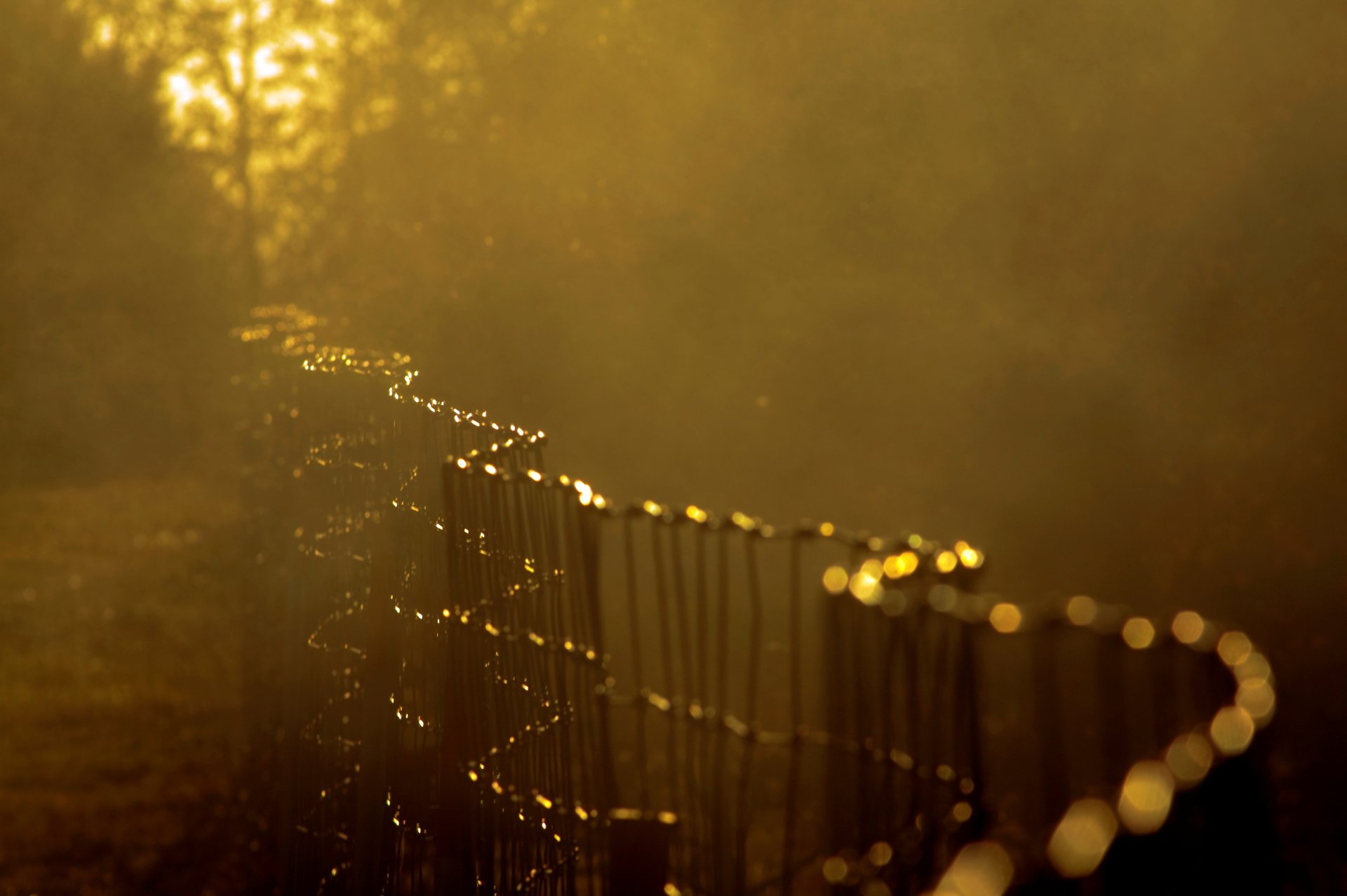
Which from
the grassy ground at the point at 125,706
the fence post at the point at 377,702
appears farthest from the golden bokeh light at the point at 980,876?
the grassy ground at the point at 125,706

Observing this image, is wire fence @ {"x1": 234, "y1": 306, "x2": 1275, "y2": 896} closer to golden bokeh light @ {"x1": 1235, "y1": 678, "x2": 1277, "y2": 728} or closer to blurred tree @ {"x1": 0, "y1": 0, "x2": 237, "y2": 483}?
golden bokeh light @ {"x1": 1235, "y1": 678, "x2": 1277, "y2": 728}

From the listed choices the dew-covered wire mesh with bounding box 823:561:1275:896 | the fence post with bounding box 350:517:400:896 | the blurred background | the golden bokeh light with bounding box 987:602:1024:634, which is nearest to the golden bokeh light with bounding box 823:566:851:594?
the dew-covered wire mesh with bounding box 823:561:1275:896

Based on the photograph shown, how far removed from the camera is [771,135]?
8.27 metres

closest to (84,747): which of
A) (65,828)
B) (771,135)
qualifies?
(65,828)

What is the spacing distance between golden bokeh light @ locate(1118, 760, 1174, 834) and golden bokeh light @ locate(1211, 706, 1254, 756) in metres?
0.06

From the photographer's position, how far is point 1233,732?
80 cm

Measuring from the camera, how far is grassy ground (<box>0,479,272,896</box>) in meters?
3.44

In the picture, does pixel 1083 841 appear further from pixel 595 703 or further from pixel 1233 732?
pixel 595 703

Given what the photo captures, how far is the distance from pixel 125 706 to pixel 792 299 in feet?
16.6

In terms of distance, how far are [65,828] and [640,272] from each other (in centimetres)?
575

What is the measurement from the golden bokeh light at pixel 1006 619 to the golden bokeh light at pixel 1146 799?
137mm

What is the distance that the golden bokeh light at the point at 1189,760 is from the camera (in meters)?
0.77

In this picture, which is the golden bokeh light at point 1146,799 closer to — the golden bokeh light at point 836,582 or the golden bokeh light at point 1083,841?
the golden bokeh light at point 1083,841

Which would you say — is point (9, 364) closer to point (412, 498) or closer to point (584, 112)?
point (584, 112)
